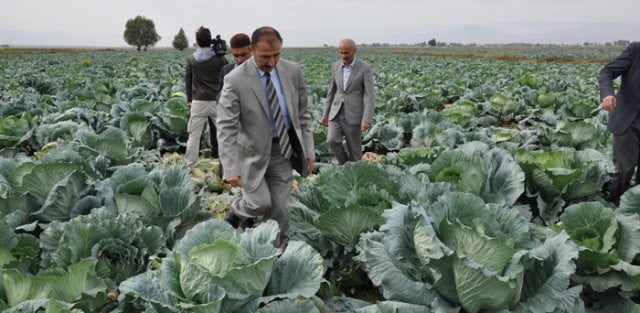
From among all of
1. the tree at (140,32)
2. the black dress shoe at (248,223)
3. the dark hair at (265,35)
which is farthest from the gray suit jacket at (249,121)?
the tree at (140,32)

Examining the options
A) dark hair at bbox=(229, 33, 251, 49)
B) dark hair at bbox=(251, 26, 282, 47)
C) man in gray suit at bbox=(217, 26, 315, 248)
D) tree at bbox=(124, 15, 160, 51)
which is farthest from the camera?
tree at bbox=(124, 15, 160, 51)

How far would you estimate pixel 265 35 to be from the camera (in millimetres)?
3461

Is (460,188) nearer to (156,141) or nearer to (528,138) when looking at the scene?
(528,138)

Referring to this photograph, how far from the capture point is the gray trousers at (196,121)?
20.4ft

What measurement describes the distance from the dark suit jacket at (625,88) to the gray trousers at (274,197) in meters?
2.71

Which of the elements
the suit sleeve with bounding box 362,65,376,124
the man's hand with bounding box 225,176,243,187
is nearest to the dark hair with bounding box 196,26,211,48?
the suit sleeve with bounding box 362,65,376,124

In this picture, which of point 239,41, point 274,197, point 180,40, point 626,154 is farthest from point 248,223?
point 180,40

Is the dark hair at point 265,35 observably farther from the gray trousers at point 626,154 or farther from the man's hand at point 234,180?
the gray trousers at point 626,154

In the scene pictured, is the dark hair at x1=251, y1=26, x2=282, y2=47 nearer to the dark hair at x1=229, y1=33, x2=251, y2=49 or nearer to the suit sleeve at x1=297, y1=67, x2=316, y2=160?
the suit sleeve at x1=297, y1=67, x2=316, y2=160

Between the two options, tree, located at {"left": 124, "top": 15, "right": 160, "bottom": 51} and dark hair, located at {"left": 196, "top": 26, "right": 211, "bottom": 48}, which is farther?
tree, located at {"left": 124, "top": 15, "right": 160, "bottom": 51}

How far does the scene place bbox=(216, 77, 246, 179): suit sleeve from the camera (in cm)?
357

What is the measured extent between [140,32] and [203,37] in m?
88.6

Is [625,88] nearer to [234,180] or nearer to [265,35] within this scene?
[265,35]

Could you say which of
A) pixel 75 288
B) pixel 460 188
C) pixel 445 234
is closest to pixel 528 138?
pixel 460 188
